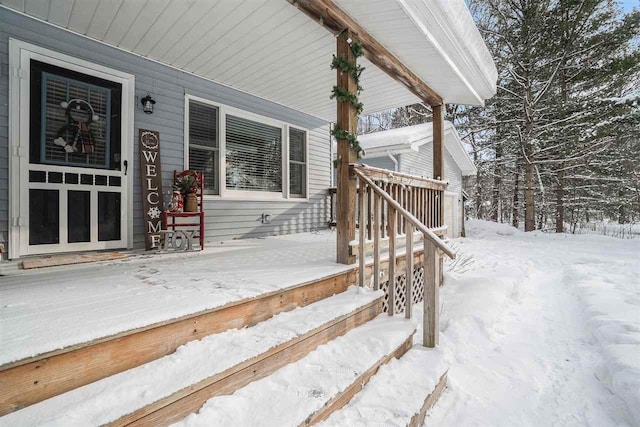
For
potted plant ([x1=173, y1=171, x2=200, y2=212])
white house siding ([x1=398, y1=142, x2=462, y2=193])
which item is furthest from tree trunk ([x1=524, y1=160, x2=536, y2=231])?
potted plant ([x1=173, y1=171, x2=200, y2=212])

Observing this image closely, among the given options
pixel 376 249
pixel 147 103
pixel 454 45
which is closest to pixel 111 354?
pixel 376 249

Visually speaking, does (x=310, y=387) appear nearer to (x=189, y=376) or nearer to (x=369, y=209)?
(x=189, y=376)

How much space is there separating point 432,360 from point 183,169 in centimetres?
383

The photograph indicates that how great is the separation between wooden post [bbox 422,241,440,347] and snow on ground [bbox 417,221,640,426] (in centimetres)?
18

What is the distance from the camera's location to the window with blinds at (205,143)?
4355 mm

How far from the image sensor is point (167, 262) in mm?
2936

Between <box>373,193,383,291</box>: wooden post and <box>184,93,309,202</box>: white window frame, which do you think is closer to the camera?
<box>373,193,383,291</box>: wooden post

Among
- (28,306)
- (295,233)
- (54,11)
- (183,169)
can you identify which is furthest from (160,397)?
(295,233)

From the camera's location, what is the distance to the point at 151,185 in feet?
12.5

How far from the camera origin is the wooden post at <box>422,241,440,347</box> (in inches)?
87.7

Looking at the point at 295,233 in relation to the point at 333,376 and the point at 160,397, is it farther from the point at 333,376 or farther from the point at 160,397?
the point at 160,397

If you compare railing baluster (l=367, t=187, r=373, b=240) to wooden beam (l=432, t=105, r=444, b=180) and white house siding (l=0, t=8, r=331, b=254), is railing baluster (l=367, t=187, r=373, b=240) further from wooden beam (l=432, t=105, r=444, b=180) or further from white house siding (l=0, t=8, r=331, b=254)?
white house siding (l=0, t=8, r=331, b=254)

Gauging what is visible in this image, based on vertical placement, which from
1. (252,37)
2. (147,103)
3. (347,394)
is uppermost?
(252,37)

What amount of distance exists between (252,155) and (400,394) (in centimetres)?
433
